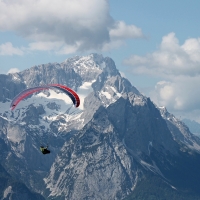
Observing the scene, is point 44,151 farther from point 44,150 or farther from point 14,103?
point 14,103

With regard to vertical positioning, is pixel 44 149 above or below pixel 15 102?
below

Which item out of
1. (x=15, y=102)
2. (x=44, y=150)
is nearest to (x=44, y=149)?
(x=44, y=150)

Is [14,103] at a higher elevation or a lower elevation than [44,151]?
higher

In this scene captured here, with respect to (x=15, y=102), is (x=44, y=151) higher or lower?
lower

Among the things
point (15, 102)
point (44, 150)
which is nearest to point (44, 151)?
point (44, 150)

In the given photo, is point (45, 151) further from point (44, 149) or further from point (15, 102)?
point (15, 102)

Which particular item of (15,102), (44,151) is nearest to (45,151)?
(44,151)
